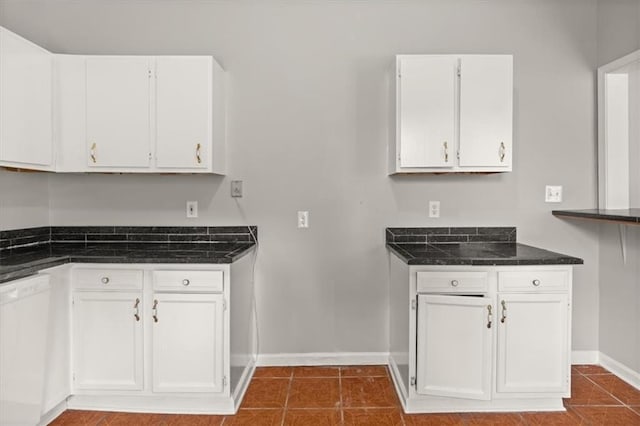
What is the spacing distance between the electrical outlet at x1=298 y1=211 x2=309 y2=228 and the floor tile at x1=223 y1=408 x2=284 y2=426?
1.24 metres

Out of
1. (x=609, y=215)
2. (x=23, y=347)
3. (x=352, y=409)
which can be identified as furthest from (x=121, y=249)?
(x=609, y=215)

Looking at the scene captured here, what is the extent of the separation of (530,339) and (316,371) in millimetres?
1430

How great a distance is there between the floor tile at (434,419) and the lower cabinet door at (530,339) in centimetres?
29

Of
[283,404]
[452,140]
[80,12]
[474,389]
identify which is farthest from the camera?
[80,12]

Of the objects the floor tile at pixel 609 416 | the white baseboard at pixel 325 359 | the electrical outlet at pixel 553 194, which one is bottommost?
the floor tile at pixel 609 416

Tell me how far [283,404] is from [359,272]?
1.04m

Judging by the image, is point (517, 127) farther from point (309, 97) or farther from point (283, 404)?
point (283, 404)

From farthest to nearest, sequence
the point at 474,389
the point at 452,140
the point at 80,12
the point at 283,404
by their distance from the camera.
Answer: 1. the point at 80,12
2. the point at 452,140
3. the point at 283,404
4. the point at 474,389

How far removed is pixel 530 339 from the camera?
7.66 feet

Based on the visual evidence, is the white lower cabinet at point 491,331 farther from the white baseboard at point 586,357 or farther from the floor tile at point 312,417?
the white baseboard at point 586,357

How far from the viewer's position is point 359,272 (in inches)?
120

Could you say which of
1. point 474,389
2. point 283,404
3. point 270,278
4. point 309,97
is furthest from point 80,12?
point 474,389

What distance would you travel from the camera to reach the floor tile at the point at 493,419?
90.4 inches

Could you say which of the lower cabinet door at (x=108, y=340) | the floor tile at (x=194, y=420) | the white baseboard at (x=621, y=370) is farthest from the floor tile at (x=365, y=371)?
the white baseboard at (x=621, y=370)
